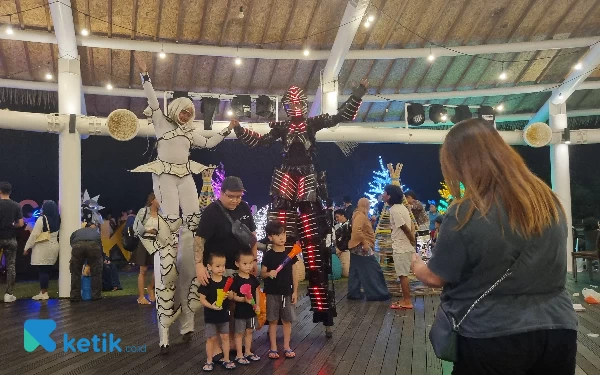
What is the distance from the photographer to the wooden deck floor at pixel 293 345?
3.55 m

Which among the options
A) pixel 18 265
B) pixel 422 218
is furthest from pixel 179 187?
pixel 18 265

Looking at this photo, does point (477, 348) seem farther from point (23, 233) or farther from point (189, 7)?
point (23, 233)

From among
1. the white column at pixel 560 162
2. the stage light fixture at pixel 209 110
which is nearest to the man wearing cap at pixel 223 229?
the stage light fixture at pixel 209 110

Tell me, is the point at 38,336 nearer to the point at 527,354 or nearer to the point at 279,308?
the point at 279,308

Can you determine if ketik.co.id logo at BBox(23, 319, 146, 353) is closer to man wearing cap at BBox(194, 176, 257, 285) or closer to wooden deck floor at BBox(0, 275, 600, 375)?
wooden deck floor at BBox(0, 275, 600, 375)

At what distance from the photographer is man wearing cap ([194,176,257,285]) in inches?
141

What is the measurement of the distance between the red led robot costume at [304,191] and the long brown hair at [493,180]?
8.98 ft

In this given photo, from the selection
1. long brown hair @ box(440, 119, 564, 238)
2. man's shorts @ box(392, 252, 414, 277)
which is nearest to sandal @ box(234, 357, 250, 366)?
long brown hair @ box(440, 119, 564, 238)

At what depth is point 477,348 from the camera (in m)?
1.43

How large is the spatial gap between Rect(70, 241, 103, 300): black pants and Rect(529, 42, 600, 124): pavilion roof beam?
28.0ft

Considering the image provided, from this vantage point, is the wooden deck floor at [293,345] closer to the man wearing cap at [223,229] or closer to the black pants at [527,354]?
the black pants at [527,354]

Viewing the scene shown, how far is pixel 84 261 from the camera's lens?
7199 mm

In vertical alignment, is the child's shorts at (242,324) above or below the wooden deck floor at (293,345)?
above

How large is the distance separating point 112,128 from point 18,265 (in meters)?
4.58
